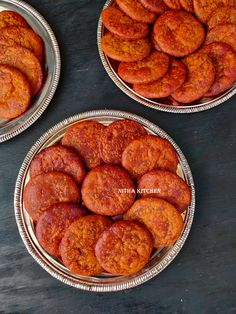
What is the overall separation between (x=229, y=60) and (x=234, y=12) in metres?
0.18

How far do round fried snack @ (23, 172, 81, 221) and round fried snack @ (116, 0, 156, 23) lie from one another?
0.58 metres

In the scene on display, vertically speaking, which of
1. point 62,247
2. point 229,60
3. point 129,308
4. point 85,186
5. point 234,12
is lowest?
point 129,308

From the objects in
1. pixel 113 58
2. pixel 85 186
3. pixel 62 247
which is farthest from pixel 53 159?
pixel 113 58

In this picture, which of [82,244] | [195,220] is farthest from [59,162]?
[195,220]

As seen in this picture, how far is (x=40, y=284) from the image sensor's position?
1270mm

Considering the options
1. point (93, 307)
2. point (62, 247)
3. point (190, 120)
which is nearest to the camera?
point (62, 247)

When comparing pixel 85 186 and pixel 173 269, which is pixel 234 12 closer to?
pixel 85 186

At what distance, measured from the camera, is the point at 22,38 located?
1324 millimetres

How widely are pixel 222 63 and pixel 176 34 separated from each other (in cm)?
18

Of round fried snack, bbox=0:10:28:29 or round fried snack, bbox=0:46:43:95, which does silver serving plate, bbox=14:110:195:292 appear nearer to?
round fried snack, bbox=0:46:43:95

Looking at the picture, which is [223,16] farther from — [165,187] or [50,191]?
[50,191]

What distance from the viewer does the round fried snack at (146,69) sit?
1.26 meters

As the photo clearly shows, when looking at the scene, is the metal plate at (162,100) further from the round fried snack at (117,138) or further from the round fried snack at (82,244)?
the round fried snack at (82,244)

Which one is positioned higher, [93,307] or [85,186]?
[85,186]
